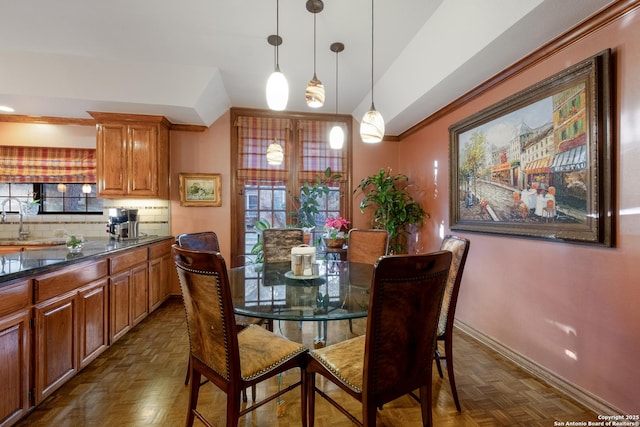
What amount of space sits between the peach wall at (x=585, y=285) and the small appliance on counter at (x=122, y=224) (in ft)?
12.7

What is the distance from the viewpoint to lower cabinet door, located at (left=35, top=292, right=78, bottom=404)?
1.71 m

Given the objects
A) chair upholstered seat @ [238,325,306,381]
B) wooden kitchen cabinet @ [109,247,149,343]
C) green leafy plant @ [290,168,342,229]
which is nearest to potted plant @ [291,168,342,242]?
green leafy plant @ [290,168,342,229]

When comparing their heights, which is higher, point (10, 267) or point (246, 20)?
point (246, 20)

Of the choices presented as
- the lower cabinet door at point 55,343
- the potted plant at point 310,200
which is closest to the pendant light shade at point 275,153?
the potted plant at point 310,200

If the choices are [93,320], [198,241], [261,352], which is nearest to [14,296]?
[93,320]

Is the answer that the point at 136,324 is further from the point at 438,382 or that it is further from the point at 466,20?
the point at 466,20

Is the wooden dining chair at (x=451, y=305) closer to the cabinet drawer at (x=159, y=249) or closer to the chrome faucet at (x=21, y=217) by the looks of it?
the cabinet drawer at (x=159, y=249)

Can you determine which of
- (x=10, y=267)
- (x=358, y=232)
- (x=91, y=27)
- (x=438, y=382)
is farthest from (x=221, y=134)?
(x=438, y=382)

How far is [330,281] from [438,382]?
1.09 m

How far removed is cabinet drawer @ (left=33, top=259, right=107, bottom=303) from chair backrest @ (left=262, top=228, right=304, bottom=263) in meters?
1.34

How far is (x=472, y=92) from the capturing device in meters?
2.72

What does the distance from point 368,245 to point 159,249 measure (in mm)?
2528

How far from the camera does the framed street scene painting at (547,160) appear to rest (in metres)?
1.66

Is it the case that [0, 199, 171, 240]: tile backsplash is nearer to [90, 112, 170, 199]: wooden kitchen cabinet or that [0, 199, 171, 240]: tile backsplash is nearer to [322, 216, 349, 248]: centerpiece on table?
[90, 112, 170, 199]: wooden kitchen cabinet
